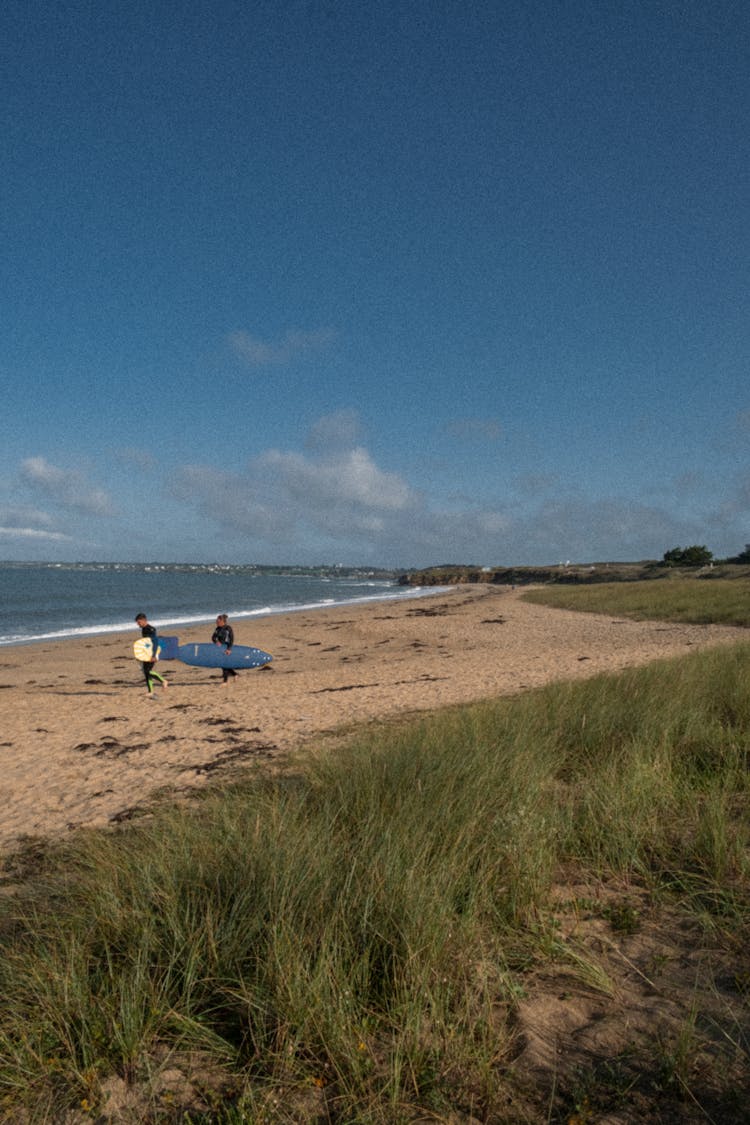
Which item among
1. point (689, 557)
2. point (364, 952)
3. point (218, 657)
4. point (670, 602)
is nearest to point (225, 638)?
point (218, 657)

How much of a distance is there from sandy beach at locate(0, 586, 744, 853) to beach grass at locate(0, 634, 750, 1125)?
3194 millimetres

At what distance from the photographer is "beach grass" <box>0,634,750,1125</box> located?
223cm

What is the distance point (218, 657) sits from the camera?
15.1 meters

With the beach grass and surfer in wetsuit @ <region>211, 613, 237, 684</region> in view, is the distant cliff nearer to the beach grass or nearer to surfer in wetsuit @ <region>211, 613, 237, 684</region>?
surfer in wetsuit @ <region>211, 613, 237, 684</region>

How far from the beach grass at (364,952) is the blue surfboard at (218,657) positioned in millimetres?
10597

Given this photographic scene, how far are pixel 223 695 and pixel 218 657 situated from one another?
2.08 meters

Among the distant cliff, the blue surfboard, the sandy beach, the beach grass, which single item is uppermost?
the distant cliff

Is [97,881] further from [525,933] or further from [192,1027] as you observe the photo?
[525,933]

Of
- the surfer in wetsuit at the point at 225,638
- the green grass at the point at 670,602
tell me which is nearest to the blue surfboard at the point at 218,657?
the surfer in wetsuit at the point at 225,638

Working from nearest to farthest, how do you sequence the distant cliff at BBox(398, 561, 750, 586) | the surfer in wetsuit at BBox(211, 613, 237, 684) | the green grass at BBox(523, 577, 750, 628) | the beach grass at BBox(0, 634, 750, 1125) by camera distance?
the beach grass at BBox(0, 634, 750, 1125)
the surfer in wetsuit at BBox(211, 613, 237, 684)
the green grass at BBox(523, 577, 750, 628)
the distant cliff at BBox(398, 561, 750, 586)

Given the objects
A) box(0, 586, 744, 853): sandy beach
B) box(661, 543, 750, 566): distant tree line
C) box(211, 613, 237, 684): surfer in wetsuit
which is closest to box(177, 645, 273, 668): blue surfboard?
box(211, 613, 237, 684): surfer in wetsuit

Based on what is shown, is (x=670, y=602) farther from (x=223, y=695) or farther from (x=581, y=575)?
(x=581, y=575)

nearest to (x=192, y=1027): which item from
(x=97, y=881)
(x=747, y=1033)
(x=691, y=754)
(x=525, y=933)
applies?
(x=97, y=881)

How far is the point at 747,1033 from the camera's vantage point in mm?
2432
